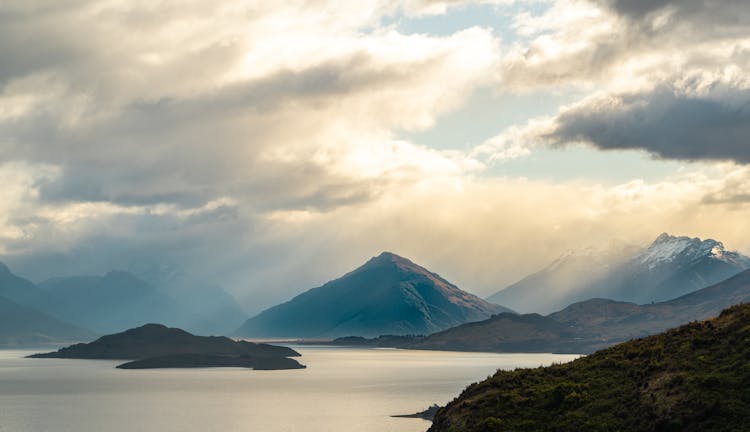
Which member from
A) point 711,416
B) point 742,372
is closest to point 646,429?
point 711,416

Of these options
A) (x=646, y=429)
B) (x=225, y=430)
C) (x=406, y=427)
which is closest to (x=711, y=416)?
(x=646, y=429)

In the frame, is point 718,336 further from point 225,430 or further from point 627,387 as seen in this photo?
point 225,430

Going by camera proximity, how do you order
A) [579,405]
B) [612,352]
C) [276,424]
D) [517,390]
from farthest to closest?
[276,424] → [612,352] → [517,390] → [579,405]

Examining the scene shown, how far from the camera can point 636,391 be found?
3521 inches

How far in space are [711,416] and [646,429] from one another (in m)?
6.19

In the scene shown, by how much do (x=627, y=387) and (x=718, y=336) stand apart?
43.1 ft

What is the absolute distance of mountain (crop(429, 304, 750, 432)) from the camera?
81.1 metres

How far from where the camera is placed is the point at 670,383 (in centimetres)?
8656

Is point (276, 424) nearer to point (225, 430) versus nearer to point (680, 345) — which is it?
point (225, 430)

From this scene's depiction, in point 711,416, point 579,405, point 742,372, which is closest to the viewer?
point 711,416

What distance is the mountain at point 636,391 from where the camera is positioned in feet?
266

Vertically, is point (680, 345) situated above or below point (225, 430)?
above

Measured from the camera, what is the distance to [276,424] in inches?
7820

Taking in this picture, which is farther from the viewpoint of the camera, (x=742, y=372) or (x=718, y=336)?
(x=718, y=336)
